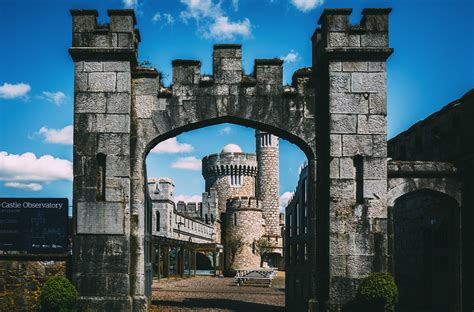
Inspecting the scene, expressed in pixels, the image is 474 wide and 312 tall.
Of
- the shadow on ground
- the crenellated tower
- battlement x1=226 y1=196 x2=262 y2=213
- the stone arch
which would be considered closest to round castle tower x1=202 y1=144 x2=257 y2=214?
the crenellated tower

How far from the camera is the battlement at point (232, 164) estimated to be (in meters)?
56.9

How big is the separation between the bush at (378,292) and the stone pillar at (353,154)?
0.27m

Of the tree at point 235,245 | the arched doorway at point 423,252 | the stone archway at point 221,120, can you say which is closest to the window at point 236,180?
the tree at point 235,245

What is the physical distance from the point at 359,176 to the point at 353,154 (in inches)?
16.8

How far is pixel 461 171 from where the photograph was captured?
35.6ft

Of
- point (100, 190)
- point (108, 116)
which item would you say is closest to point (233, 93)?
point (108, 116)

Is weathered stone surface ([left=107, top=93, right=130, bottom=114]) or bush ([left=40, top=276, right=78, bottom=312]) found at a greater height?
weathered stone surface ([left=107, top=93, right=130, bottom=114])

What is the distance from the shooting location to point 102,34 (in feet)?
33.9

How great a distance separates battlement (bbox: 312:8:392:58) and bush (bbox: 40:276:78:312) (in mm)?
6140

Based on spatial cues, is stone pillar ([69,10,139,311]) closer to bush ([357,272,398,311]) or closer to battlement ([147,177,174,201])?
bush ([357,272,398,311])

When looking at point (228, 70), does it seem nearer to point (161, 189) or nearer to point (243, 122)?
point (243, 122)

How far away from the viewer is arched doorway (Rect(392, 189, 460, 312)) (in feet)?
43.4

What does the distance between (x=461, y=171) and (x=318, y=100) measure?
10.0 feet

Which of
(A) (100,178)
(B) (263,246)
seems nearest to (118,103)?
(A) (100,178)
